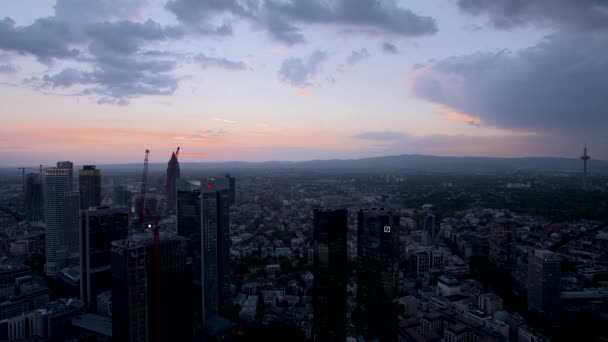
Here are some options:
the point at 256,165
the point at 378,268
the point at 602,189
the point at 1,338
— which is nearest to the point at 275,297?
the point at 378,268

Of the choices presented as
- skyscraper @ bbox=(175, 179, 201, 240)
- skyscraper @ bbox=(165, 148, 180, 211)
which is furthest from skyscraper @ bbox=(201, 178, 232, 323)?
skyscraper @ bbox=(165, 148, 180, 211)

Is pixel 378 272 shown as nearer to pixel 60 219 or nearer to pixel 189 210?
pixel 189 210

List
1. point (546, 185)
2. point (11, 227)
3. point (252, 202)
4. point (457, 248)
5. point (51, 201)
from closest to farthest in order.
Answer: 1. point (51, 201)
2. point (457, 248)
3. point (11, 227)
4. point (252, 202)
5. point (546, 185)

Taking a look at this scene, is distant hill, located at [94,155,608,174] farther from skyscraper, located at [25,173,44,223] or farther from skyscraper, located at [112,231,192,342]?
skyscraper, located at [112,231,192,342]

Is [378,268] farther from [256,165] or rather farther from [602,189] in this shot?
[256,165]

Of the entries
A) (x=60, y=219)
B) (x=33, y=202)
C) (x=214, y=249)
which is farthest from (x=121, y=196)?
(x=214, y=249)

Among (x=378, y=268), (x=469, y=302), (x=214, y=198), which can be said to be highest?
(x=214, y=198)

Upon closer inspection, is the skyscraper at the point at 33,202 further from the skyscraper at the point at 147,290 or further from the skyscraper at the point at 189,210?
the skyscraper at the point at 147,290
